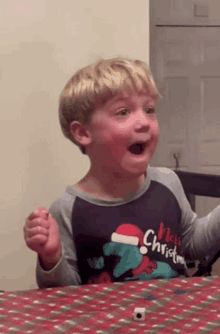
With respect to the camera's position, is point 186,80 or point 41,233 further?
point 186,80

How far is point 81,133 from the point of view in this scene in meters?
0.56

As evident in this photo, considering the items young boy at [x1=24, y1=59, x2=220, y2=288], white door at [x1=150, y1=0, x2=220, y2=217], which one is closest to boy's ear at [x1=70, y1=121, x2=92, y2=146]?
young boy at [x1=24, y1=59, x2=220, y2=288]

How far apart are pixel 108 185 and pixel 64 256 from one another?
110 mm

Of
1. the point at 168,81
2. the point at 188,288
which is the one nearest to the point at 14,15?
the point at 188,288

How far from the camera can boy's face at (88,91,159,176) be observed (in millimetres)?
A: 517

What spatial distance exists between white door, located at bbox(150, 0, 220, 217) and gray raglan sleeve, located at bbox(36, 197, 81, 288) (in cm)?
187

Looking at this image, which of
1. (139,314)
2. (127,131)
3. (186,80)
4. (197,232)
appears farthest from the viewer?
(186,80)

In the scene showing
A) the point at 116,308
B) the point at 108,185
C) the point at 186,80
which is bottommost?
the point at 116,308

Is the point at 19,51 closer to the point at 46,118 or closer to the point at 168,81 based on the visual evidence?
the point at 46,118

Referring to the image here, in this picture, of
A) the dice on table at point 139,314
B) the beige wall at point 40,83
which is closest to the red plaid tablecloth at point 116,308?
the dice on table at point 139,314

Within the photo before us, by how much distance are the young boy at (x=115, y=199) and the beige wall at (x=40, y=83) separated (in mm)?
150

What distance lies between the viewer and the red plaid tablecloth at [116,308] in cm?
40

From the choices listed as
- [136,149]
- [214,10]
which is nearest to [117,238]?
[136,149]

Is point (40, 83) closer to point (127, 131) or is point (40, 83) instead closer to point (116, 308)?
point (127, 131)
